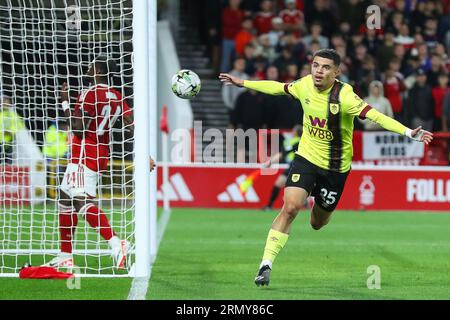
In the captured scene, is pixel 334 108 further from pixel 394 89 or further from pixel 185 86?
pixel 394 89

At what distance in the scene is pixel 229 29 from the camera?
23.6 meters

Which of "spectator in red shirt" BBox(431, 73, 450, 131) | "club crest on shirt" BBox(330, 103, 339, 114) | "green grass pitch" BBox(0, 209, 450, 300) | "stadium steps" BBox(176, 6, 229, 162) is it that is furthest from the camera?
"stadium steps" BBox(176, 6, 229, 162)

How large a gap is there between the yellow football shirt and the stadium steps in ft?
37.1

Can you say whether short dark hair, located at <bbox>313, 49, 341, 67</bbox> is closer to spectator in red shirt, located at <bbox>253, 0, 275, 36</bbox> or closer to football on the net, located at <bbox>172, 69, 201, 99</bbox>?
football on the net, located at <bbox>172, 69, 201, 99</bbox>

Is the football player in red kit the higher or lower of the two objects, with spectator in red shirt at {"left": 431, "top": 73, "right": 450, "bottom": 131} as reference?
higher

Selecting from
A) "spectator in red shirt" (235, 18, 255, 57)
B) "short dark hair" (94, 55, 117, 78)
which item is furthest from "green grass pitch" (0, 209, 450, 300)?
"spectator in red shirt" (235, 18, 255, 57)

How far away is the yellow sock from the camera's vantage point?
10.0 m

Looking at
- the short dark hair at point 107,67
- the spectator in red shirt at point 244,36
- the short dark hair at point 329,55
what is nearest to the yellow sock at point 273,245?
the short dark hair at point 329,55

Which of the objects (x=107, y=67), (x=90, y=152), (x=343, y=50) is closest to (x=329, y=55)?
(x=107, y=67)

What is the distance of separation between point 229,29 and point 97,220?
42.7ft

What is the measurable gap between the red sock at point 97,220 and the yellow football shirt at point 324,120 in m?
2.04

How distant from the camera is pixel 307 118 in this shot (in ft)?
34.4

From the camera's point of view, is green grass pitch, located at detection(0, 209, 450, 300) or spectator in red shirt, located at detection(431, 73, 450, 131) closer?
green grass pitch, located at detection(0, 209, 450, 300)
